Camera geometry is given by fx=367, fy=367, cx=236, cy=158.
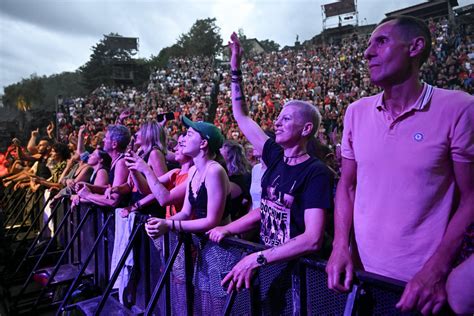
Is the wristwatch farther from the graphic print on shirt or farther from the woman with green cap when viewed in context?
the woman with green cap

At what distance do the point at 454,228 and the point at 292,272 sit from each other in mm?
706

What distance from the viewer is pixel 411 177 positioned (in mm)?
1444

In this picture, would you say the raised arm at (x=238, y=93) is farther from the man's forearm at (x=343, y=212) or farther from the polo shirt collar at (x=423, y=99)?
the polo shirt collar at (x=423, y=99)

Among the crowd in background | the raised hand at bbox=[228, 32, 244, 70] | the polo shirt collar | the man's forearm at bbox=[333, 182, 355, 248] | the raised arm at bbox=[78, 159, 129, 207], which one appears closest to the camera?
the polo shirt collar

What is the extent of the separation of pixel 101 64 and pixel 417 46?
6212cm

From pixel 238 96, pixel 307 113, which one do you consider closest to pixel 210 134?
pixel 238 96

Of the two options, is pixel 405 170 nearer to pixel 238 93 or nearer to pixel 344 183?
pixel 344 183

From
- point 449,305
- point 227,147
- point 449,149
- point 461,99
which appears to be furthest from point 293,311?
point 227,147

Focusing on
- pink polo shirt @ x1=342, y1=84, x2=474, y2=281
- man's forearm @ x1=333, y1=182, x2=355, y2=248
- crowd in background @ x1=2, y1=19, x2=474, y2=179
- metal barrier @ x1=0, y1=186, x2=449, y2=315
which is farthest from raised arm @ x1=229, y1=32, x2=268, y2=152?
crowd in background @ x1=2, y1=19, x2=474, y2=179

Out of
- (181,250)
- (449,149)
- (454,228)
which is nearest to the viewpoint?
(454,228)

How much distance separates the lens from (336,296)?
150cm

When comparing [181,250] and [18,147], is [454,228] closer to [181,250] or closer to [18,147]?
[181,250]

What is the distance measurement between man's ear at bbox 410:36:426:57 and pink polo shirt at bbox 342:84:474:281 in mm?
148

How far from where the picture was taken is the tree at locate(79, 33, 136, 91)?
5638cm
